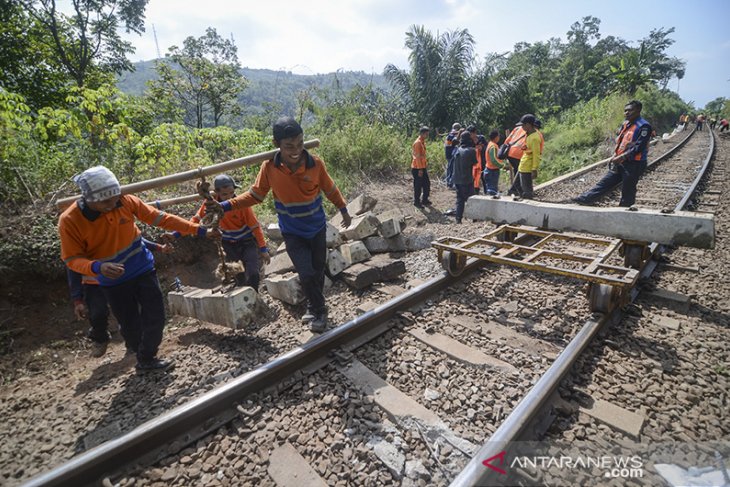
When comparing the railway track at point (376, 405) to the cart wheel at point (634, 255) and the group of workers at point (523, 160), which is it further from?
the group of workers at point (523, 160)

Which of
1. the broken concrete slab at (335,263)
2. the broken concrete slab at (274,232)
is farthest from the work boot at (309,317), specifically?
the broken concrete slab at (274,232)

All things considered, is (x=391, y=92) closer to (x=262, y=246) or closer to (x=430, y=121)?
(x=430, y=121)

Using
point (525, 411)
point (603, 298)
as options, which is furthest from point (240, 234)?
point (603, 298)

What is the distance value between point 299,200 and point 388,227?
2.29m

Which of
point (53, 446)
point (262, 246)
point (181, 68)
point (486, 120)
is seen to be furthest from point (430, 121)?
point (53, 446)

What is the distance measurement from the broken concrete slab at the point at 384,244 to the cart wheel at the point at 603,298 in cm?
273

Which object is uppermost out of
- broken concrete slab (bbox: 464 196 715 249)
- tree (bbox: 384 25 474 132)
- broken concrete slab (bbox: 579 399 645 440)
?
tree (bbox: 384 25 474 132)

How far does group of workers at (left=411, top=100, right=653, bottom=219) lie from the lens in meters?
5.38

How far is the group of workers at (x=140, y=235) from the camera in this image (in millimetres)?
2607

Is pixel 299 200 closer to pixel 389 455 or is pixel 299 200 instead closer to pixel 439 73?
pixel 389 455

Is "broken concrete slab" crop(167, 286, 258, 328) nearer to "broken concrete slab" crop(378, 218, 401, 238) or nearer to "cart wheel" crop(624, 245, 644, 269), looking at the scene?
"broken concrete slab" crop(378, 218, 401, 238)

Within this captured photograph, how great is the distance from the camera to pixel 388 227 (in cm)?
528

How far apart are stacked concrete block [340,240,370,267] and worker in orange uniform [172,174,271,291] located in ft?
3.33

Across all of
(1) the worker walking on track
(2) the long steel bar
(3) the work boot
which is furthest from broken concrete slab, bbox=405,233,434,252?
(1) the worker walking on track
